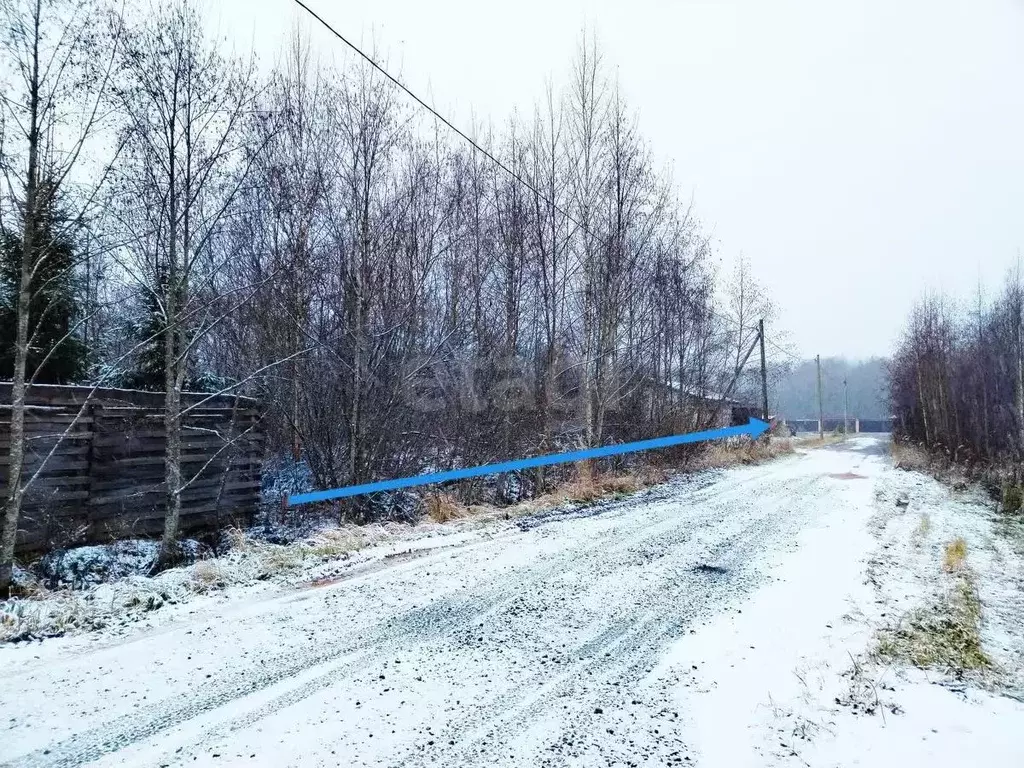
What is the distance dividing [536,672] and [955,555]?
593cm

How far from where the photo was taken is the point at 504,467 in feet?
41.5

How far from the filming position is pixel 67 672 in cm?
369

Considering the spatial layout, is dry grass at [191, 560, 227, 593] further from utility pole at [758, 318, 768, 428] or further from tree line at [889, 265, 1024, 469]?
utility pole at [758, 318, 768, 428]

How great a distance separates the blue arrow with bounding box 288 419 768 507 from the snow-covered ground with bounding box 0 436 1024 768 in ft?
11.6

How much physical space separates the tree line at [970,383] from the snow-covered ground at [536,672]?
15464 mm

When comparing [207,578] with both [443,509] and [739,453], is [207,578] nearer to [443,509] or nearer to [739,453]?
[443,509]

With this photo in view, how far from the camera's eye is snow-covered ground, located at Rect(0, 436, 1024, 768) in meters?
2.86

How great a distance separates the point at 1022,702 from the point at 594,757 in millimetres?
2520

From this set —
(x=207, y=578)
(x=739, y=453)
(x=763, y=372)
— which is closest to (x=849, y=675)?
(x=207, y=578)


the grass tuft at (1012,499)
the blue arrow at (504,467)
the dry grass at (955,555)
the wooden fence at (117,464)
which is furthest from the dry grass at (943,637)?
the blue arrow at (504,467)

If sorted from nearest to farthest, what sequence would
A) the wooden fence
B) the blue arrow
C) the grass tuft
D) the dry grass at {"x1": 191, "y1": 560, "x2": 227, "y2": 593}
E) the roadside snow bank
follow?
the roadside snow bank → the dry grass at {"x1": 191, "y1": 560, "x2": 227, "y2": 593} → the wooden fence → the blue arrow → the grass tuft

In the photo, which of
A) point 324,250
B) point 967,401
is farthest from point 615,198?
point 967,401

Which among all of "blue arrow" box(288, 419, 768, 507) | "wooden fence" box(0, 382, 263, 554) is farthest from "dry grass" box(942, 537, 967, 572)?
"wooden fence" box(0, 382, 263, 554)

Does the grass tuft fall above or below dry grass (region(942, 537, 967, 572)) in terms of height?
below
